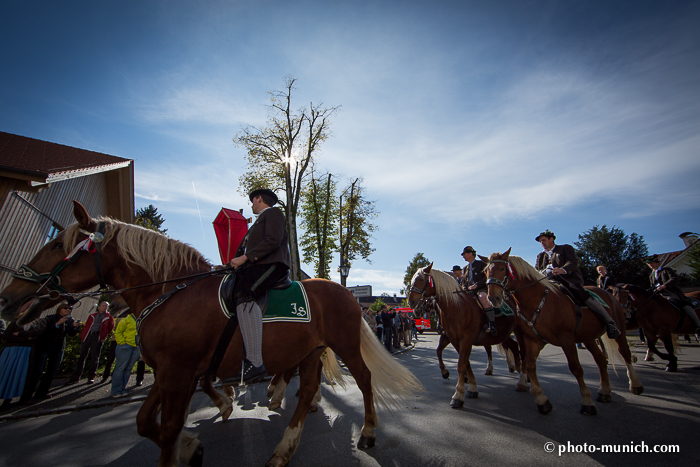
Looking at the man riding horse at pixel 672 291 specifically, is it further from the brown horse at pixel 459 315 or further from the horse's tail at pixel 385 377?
the horse's tail at pixel 385 377

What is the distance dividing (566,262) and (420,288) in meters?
2.83

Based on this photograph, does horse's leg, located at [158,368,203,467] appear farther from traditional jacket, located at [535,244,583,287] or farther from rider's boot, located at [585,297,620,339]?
rider's boot, located at [585,297,620,339]

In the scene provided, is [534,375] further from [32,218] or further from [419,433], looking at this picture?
[32,218]

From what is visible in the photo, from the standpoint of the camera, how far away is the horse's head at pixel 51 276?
109 inches

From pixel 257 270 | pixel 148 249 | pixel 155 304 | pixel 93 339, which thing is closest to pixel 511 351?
pixel 257 270

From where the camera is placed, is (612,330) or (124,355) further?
(124,355)

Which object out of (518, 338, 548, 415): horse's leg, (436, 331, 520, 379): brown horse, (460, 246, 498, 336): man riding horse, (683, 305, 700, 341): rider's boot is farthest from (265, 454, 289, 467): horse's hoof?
(683, 305, 700, 341): rider's boot

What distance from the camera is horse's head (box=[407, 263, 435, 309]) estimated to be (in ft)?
22.2

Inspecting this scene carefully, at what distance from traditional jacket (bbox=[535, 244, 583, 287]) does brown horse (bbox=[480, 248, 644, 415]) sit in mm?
421

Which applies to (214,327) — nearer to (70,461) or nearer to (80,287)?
(80,287)

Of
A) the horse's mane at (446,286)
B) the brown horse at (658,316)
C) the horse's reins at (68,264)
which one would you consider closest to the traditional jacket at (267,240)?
the horse's reins at (68,264)

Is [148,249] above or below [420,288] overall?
above

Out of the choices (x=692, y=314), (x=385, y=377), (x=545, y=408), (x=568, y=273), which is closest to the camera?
(x=385, y=377)

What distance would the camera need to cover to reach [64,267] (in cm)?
295
